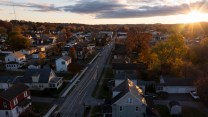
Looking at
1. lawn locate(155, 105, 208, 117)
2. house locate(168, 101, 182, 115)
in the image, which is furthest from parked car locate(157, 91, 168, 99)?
house locate(168, 101, 182, 115)

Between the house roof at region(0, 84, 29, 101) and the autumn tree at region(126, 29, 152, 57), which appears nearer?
the house roof at region(0, 84, 29, 101)

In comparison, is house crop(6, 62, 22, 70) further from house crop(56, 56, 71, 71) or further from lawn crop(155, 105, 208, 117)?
lawn crop(155, 105, 208, 117)

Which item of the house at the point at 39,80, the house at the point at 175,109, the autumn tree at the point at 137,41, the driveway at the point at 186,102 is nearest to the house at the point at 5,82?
the house at the point at 39,80

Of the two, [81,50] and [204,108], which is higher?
[81,50]

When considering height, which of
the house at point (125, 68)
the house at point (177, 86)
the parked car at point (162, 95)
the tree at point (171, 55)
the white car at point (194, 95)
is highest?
the tree at point (171, 55)

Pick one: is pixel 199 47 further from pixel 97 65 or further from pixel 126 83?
pixel 126 83

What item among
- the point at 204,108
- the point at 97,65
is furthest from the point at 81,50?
the point at 204,108

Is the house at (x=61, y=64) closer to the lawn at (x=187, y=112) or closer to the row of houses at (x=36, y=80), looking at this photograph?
the row of houses at (x=36, y=80)
